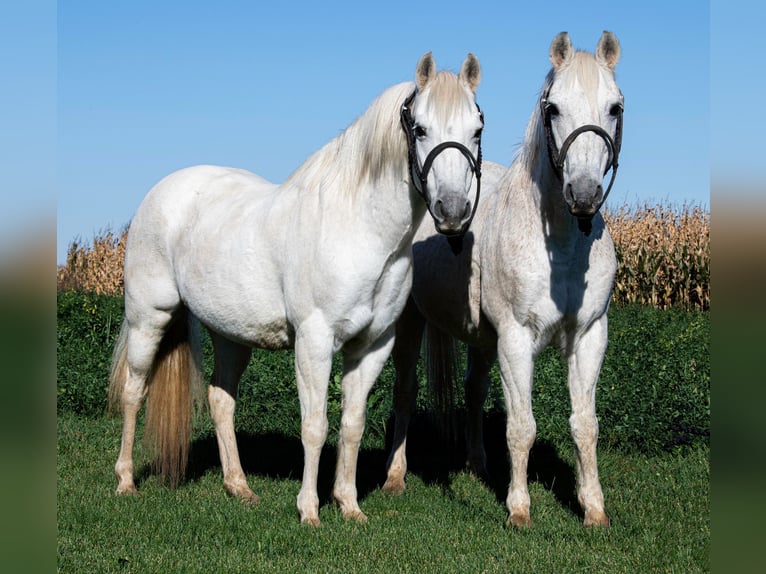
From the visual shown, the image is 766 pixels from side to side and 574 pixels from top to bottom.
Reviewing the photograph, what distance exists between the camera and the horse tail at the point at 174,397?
5.96 metres

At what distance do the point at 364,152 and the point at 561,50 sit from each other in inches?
49.7

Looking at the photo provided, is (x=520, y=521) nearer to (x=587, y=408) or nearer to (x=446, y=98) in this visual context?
(x=587, y=408)

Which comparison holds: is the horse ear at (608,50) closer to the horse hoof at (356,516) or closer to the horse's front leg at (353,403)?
the horse's front leg at (353,403)

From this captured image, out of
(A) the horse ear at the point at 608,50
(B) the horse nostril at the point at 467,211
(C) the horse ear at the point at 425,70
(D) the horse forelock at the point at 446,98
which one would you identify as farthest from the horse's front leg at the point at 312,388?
(A) the horse ear at the point at 608,50

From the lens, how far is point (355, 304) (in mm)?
4766

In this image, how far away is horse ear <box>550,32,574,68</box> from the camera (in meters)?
4.46

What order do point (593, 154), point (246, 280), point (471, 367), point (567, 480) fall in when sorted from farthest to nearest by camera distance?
point (471, 367), point (567, 480), point (246, 280), point (593, 154)

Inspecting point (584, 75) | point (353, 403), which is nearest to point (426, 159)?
point (584, 75)

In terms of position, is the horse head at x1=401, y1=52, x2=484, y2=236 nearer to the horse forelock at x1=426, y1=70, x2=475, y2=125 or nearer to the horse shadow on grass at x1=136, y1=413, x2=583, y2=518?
the horse forelock at x1=426, y1=70, x2=475, y2=125

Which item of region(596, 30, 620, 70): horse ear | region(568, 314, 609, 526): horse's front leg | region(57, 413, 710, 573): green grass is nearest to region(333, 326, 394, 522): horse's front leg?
region(57, 413, 710, 573): green grass

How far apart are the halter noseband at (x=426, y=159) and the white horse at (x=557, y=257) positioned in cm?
42
